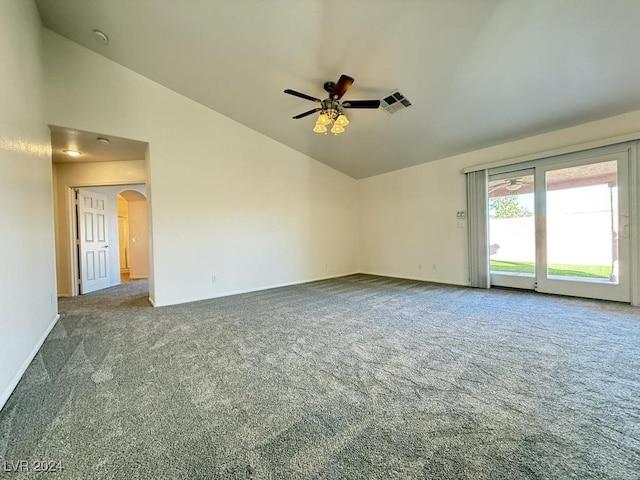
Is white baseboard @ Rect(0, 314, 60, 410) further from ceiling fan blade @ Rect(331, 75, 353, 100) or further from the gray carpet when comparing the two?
ceiling fan blade @ Rect(331, 75, 353, 100)

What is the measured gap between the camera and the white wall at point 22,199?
1.97 m

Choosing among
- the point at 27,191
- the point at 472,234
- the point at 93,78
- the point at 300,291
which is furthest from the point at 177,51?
the point at 472,234

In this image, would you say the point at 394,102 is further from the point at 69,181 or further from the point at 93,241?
the point at 93,241

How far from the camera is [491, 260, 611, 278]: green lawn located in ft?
13.0

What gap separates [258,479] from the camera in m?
1.17

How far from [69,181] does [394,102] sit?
6126 millimetres

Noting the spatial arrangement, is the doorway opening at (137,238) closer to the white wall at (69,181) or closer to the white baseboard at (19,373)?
the white wall at (69,181)

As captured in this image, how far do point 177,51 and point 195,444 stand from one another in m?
4.42

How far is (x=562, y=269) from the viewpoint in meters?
4.29

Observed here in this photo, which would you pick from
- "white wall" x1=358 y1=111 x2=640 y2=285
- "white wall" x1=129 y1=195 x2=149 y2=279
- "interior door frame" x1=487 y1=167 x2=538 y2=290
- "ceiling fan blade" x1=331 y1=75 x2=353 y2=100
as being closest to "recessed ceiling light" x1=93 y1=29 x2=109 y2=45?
"ceiling fan blade" x1=331 y1=75 x2=353 y2=100

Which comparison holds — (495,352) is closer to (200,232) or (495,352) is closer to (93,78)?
(200,232)

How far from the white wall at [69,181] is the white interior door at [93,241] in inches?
8.7

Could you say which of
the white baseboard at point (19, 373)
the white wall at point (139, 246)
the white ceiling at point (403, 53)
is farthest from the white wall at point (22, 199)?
the white wall at point (139, 246)

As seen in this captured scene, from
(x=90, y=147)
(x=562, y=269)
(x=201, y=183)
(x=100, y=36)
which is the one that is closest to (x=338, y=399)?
(x=201, y=183)
